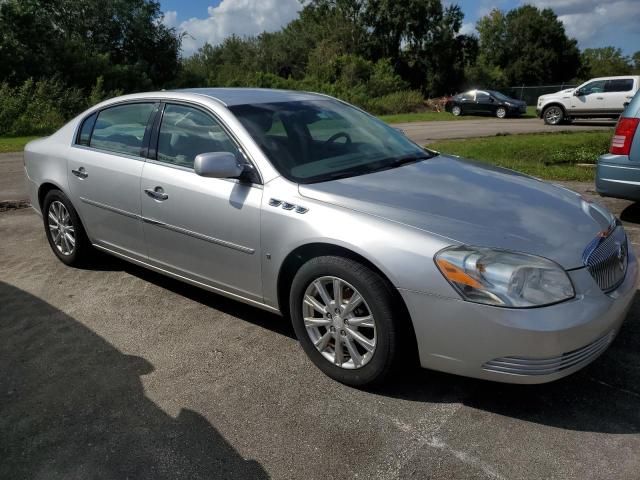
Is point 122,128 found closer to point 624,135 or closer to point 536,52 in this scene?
point 624,135

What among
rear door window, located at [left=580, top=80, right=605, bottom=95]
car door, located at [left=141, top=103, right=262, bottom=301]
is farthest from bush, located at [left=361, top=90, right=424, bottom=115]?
car door, located at [left=141, top=103, right=262, bottom=301]

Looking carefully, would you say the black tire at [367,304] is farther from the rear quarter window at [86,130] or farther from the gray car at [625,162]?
the gray car at [625,162]

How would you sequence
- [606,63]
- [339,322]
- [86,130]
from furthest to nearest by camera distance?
1. [606,63]
2. [86,130]
3. [339,322]

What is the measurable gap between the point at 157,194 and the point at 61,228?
1665 millimetres

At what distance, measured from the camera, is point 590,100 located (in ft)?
64.9

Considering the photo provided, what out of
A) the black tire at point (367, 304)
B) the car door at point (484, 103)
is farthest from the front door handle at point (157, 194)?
the car door at point (484, 103)

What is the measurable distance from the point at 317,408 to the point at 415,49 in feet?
171

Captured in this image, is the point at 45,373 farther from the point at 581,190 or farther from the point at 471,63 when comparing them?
the point at 471,63

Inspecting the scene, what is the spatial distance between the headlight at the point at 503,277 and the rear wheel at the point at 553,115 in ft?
65.8

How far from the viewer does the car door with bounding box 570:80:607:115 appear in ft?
64.6

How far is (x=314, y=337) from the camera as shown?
3.19 metres

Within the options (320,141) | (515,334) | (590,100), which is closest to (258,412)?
(515,334)

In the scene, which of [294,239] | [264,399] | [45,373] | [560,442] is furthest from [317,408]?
[45,373]

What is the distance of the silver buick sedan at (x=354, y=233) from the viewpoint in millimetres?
2600
